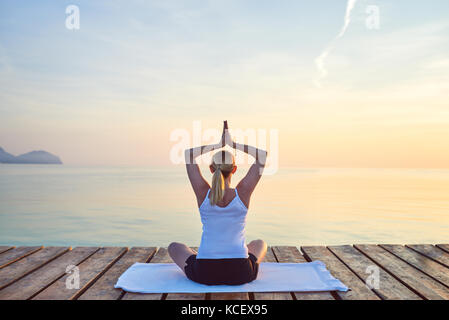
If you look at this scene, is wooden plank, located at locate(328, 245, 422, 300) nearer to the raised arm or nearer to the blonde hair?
Answer: the raised arm

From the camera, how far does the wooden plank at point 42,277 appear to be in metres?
3.46

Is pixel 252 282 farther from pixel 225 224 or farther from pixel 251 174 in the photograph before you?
pixel 251 174

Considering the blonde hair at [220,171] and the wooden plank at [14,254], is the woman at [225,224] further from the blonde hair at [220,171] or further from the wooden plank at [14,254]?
the wooden plank at [14,254]

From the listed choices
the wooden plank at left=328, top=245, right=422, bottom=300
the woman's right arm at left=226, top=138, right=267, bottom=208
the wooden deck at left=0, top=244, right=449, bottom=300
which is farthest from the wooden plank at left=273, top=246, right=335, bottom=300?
the woman's right arm at left=226, top=138, right=267, bottom=208

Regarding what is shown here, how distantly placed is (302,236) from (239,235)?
7.10m

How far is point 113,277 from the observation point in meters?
3.97

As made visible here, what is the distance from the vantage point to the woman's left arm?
11.7 ft

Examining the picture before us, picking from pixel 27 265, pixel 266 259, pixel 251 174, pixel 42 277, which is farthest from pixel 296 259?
pixel 27 265

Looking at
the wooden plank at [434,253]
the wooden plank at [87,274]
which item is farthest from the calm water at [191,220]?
the wooden plank at [87,274]

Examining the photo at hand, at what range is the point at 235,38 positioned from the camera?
13.1 metres

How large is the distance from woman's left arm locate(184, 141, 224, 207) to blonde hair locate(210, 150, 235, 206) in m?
0.17

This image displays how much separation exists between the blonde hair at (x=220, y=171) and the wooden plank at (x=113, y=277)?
4.32 feet

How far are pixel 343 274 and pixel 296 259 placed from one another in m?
0.74

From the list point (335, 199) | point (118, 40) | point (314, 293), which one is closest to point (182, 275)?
point (314, 293)
